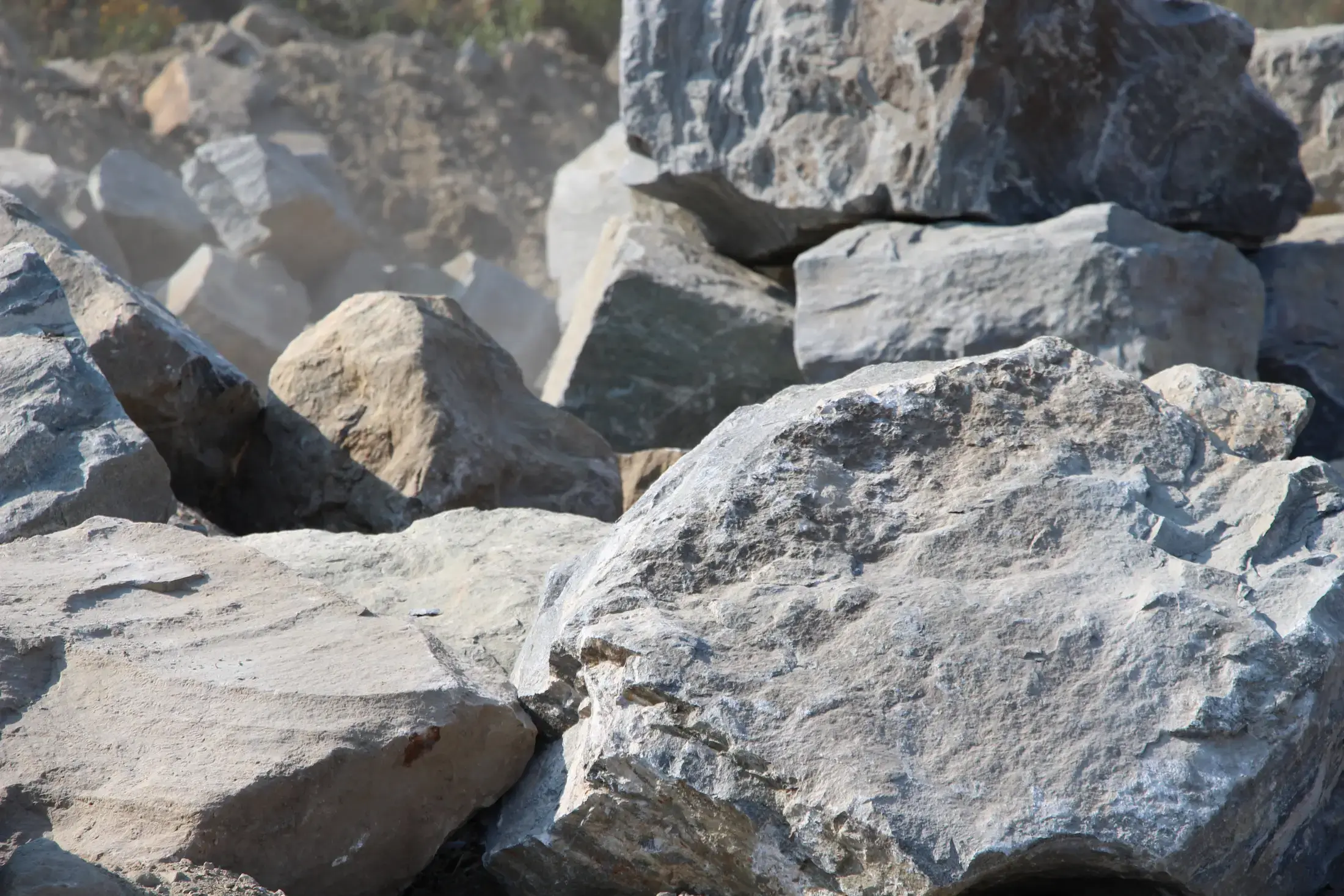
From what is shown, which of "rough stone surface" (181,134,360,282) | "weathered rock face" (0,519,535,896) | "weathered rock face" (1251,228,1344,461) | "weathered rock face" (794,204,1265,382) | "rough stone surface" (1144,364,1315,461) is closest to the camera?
"weathered rock face" (0,519,535,896)

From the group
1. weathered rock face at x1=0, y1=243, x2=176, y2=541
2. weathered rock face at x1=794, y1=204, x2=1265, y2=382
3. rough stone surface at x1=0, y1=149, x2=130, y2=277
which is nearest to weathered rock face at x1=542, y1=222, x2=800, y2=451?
weathered rock face at x1=794, y1=204, x2=1265, y2=382

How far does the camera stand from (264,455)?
313 cm

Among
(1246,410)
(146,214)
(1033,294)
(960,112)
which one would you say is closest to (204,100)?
(146,214)

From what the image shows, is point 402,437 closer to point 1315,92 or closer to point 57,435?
point 57,435

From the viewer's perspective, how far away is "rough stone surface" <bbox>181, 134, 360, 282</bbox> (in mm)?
7574

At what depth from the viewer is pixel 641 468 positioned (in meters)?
3.44

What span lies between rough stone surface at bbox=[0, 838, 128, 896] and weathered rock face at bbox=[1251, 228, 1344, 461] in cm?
336

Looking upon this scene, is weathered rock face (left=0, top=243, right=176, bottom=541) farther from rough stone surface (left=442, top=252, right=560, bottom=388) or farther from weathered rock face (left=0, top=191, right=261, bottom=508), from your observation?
rough stone surface (left=442, top=252, right=560, bottom=388)

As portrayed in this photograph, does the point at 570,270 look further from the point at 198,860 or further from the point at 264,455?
the point at 198,860

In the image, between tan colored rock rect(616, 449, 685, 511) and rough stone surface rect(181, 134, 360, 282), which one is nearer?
tan colored rock rect(616, 449, 685, 511)

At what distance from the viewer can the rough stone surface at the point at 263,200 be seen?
7574 millimetres

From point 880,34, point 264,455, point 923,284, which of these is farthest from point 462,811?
point 880,34

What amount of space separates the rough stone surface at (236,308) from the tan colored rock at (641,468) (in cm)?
357

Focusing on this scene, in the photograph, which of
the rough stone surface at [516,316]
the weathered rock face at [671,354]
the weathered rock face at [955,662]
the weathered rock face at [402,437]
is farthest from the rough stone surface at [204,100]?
the weathered rock face at [955,662]
